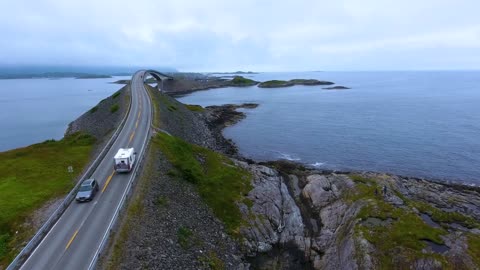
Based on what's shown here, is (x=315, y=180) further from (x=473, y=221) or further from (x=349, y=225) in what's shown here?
(x=473, y=221)

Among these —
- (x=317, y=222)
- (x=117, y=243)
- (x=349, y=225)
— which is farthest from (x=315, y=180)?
(x=117, y=243)

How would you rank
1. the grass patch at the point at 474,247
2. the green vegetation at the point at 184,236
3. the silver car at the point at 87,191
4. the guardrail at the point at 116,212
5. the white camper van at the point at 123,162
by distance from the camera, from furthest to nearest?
the white camper van at the point at 123,162, the silver car at the point at 87,191, the green vegetation at the point at 184,236, the grass patch at the point at 474,247, the guardrail at the point at 116,212

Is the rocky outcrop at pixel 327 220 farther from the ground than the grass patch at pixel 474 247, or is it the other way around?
the grass patch at pixel 474 247

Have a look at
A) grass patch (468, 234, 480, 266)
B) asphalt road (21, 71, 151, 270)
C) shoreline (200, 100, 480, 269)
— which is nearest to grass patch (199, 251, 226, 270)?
shoreline (200, 100, 480, 269)

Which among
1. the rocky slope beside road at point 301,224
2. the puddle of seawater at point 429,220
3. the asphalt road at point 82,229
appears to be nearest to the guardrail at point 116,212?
the asphalt road at point 82,229

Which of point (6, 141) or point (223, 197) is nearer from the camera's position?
point (223, 197)

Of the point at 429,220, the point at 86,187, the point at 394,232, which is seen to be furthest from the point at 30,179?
the point at 429,220

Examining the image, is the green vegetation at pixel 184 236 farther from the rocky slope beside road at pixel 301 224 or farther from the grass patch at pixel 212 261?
the grass patch at pixel 212 261
